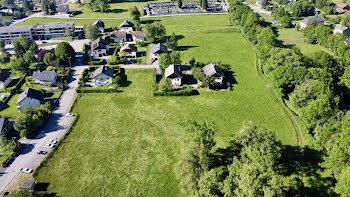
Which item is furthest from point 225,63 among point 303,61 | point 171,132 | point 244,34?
point 171,132

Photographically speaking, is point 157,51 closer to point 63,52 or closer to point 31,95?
point 63,52

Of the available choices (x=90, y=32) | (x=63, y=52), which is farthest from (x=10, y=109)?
(x=90, y=32)

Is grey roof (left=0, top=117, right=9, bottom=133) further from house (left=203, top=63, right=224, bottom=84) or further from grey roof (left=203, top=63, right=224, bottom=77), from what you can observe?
grey roof (left=203, top=63, right=224, bottom=77)

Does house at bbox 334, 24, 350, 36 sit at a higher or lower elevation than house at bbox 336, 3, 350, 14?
lower

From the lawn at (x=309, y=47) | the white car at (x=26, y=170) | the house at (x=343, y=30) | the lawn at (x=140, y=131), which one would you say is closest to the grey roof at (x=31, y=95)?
the lawn at (x=140, y=131)

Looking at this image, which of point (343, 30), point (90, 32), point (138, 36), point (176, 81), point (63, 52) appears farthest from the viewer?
point (138, 36)

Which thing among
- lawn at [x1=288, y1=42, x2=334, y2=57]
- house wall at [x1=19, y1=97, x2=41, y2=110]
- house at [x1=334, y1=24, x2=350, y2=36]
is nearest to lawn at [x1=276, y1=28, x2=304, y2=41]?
lawn at [x1=288, y1=42, x2=334, y2=57]

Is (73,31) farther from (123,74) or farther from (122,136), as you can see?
(122,136)
